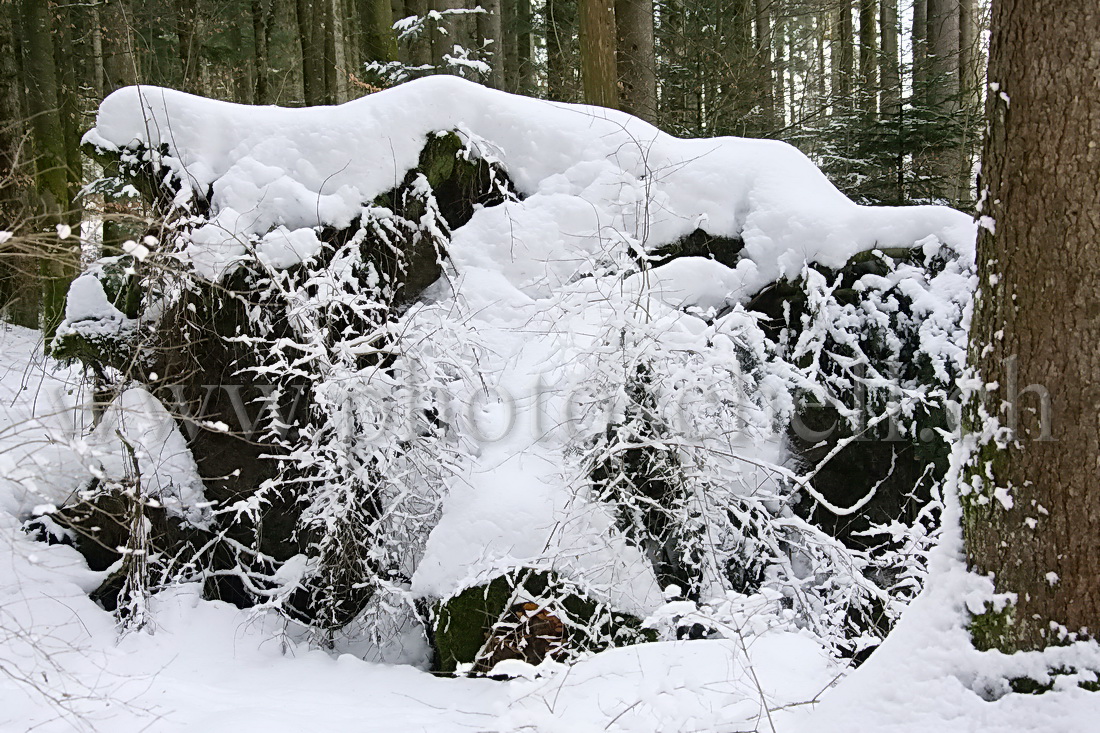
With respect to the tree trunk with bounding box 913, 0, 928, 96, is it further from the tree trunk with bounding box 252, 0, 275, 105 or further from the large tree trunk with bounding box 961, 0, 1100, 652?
the tree trunk with bounding box 252, 0, 275, 105

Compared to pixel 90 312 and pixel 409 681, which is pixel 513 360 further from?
pixel 90 312

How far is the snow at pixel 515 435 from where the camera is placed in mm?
2965

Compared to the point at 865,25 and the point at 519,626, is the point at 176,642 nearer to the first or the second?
the point at 519,626

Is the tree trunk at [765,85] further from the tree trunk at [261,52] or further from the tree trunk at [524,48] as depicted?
the tree trunk at [261,52]

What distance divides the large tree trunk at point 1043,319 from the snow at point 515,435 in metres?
0.18

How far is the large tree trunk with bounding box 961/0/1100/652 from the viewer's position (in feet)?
7.84

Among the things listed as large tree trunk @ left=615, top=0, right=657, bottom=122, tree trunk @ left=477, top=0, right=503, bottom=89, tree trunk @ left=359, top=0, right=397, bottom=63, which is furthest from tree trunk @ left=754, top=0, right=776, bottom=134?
tree trunk @ left=359, top=0, right=397, bottom=63

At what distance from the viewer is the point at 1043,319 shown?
8.07 ft

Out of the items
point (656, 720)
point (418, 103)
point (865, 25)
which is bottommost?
point (656, 720)

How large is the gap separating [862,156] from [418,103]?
20.5 feet

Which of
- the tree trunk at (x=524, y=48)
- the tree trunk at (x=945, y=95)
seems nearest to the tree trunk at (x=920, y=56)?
the tree trunk at (x=945, y=95)

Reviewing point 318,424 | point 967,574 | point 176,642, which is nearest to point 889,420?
point 967,574

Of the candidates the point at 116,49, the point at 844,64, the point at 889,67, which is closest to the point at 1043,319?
the point at 889,67

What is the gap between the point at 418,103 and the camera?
5.48m
